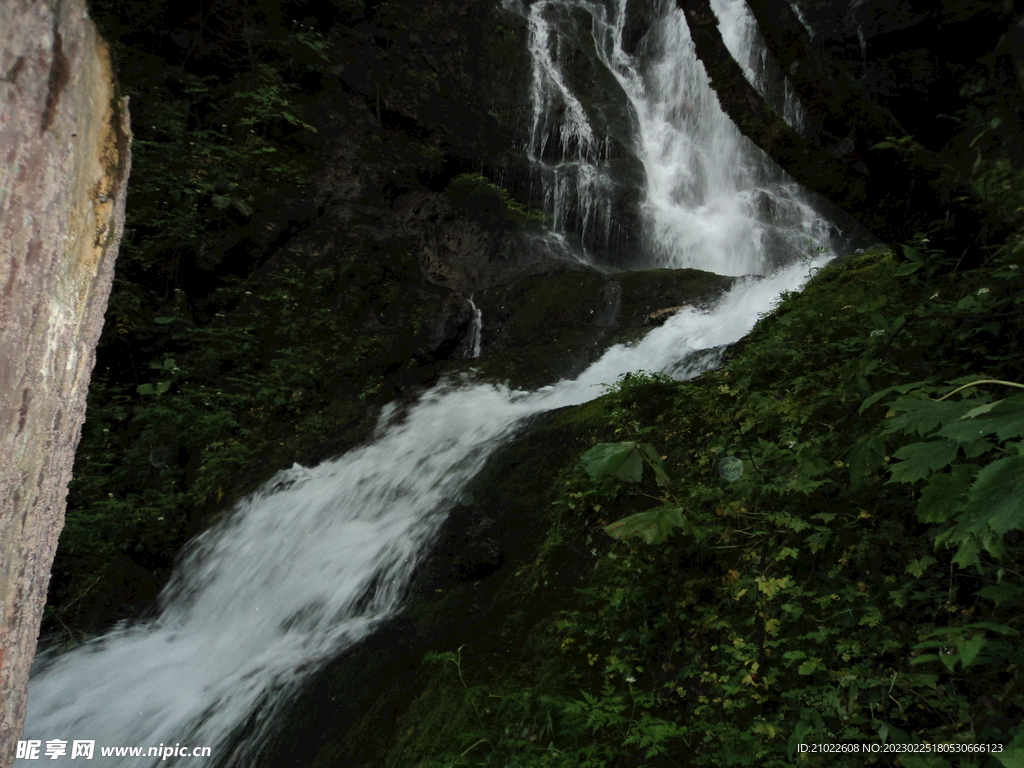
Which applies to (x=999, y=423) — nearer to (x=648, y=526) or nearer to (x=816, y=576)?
(x=648, y=526)

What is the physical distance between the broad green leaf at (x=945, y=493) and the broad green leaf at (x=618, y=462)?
72 cm

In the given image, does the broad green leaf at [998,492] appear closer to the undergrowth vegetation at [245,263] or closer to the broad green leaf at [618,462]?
the broad green leaf at [618,462]

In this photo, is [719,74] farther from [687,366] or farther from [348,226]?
[348,226]

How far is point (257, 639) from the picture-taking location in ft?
15.1

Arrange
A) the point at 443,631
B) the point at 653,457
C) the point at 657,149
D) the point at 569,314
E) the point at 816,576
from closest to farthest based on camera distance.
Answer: the point at 653,457 < the point at 816,576 < the point at 443,631 < the point at 569,314 < the point at 657,149

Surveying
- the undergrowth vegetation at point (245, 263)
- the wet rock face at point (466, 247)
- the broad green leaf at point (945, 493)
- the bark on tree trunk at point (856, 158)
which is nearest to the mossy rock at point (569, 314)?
the wet rock face at point (466, 247)

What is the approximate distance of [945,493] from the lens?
160cm

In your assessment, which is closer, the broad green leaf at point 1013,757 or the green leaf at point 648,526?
the broad green leaf at point 1013,757

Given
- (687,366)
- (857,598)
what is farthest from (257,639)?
(687,366)

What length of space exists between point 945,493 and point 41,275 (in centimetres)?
204

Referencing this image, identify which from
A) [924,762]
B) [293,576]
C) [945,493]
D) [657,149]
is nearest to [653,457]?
[945,493]

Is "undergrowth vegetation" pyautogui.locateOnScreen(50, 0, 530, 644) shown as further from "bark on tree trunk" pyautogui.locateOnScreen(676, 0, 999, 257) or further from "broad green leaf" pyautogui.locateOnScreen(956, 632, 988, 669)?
"broad green leaf" pyautogui.locateOnScreen(956, 632, 988, 669)

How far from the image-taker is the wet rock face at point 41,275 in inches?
38.4

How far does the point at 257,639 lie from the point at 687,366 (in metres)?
4.79
